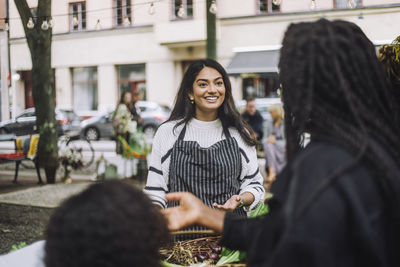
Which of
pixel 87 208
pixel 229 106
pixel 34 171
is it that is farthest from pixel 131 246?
pixel 34 171

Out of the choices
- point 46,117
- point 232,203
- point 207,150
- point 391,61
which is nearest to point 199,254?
point 232,203

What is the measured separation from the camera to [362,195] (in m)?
0.92

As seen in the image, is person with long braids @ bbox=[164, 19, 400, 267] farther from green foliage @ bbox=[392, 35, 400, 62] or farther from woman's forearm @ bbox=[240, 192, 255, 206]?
woman's forearm @ bbox=[240, 192, 255, 206]

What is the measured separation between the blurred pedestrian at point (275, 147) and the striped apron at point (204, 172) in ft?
16.7

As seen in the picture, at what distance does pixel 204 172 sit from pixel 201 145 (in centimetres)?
20

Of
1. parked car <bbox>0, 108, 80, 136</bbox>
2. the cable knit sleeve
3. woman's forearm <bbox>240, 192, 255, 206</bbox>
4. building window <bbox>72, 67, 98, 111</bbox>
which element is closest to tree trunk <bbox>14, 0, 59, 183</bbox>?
parked car <bbox>0, 108, 80, 136</bbox>

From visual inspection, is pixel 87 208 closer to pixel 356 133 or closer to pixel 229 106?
pixel 356 133

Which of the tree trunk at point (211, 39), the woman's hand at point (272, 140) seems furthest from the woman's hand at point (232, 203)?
the woman's hand at point (272, 140)

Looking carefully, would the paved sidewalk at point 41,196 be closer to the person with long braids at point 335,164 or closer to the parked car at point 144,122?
the person with long braids at point 335,164

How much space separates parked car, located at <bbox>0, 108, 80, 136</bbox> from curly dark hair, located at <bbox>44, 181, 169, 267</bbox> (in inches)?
139

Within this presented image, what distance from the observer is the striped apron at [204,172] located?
2.42 m

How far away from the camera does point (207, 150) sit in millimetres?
2479

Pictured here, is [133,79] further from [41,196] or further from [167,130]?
[167,130]

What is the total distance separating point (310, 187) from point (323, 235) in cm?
10
